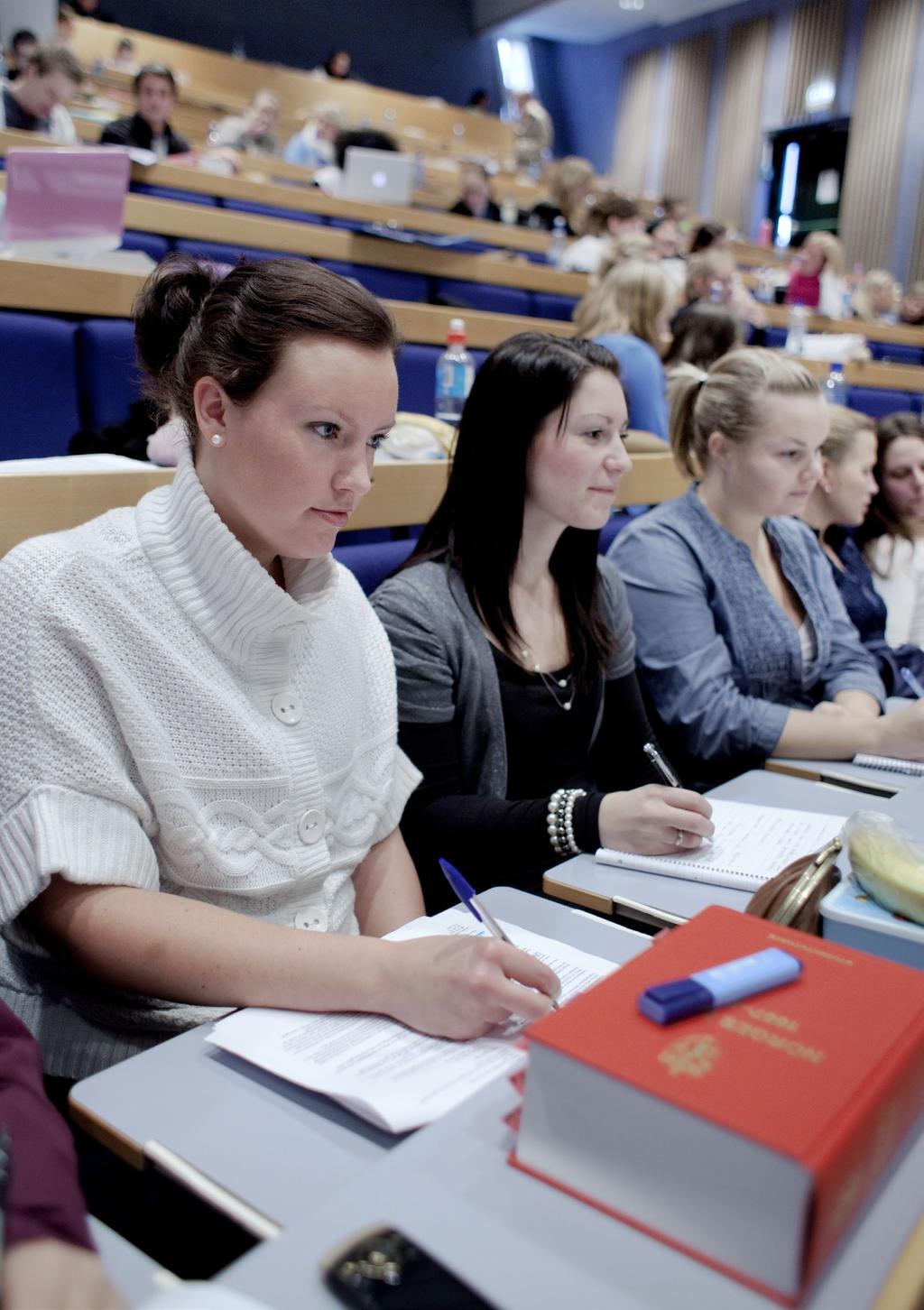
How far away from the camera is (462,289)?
4.40 meters

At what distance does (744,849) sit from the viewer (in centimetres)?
119

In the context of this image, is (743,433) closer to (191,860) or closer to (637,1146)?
(191,860)

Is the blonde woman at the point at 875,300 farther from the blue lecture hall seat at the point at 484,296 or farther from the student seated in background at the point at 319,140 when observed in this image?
the student seated in background at the point at 319,140

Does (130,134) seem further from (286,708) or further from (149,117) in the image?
(286,708)

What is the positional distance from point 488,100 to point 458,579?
13294 millimetres

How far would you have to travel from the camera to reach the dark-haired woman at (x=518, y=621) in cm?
146

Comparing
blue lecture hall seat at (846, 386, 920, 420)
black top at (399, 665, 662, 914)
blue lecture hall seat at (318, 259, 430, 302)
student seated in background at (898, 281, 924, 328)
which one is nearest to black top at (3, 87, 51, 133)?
blue lecture hall seat at (318, 259, 430, 302)

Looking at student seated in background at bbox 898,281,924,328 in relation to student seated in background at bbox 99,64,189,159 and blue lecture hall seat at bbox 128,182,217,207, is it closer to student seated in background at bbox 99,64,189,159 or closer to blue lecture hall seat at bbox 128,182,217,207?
student seated in background at bbox 99,64,189,159

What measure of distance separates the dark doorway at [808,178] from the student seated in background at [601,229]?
6.50m

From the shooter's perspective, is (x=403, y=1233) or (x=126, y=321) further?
(x=126, y=321)

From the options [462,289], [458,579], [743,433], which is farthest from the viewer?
[462,289]

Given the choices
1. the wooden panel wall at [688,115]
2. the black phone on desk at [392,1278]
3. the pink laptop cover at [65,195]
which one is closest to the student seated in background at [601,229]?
the pink laptop cover at [65,195]

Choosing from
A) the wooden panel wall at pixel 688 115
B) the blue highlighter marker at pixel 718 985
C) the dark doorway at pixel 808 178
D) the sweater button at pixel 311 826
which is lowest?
the sweater button at pixel 311 826

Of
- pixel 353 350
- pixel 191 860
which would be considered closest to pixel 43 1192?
pixel 191 860
